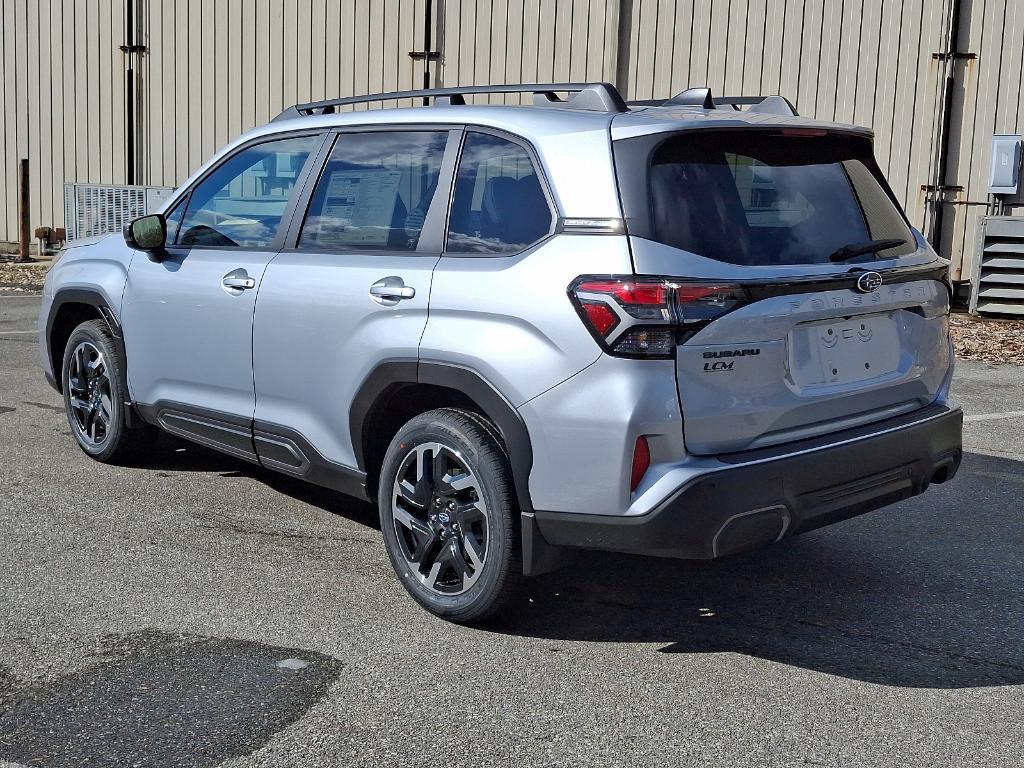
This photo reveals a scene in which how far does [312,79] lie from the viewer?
15.9 metres

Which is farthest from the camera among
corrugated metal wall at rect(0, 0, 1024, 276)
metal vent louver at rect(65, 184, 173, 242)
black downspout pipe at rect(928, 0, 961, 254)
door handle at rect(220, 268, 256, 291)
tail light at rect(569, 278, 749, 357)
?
metal vent louver at rect(65, 184, 173, 242)

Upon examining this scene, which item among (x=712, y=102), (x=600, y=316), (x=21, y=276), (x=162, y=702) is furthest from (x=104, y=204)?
(x=600, y=316)

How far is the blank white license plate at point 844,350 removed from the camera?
379cm

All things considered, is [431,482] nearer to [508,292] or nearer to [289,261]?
[508,292]

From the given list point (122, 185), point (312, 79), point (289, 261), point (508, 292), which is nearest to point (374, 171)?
point (289, 261)

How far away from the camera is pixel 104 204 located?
1664 cm

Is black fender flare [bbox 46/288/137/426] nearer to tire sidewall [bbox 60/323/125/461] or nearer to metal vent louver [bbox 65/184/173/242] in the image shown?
tire sidewall [bbox 60/323/125/461]

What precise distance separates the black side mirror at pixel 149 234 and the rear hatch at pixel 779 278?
8.12ft

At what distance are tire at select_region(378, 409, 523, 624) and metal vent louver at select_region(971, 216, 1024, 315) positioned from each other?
30.5 feet

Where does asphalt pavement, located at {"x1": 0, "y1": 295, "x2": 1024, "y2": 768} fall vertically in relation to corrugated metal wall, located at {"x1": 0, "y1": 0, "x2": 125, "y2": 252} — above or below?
below

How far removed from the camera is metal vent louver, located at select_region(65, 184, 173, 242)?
1619cm

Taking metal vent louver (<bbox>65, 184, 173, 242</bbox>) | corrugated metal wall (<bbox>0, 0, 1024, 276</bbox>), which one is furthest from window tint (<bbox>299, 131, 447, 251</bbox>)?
metal vent louver (<bbox>65, 184, 173, 242</bbox>)

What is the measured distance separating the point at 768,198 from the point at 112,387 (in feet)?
11.2

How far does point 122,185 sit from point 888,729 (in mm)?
15176
